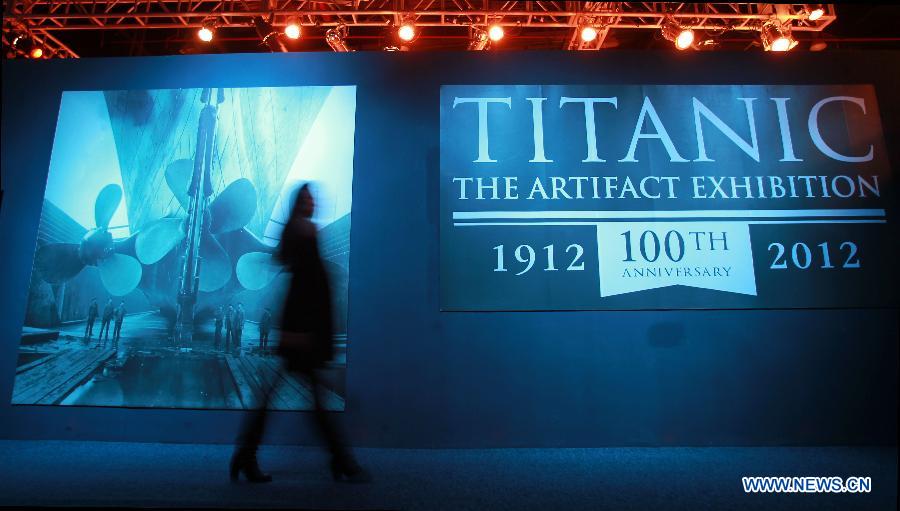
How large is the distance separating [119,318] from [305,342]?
6.12 ft

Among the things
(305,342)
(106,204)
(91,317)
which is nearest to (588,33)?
(305,342)

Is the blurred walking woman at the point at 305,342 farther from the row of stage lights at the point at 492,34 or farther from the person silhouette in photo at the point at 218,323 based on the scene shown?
the row of stage lights at the point at 492,34

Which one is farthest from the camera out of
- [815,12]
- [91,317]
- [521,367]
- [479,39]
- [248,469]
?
[479,39]

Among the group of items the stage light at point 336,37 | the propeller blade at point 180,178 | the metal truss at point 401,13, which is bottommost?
the propeller blade at point 180,178

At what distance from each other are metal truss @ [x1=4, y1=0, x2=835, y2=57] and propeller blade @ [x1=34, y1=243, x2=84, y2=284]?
2832 millimetres

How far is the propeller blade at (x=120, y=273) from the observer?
3473 millimetres

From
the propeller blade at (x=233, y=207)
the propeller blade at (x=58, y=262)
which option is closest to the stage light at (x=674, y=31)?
the propeller blade at (x=233, y=207)

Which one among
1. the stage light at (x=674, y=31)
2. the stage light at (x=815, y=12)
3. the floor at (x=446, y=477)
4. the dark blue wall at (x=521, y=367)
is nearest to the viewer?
the floor at (x=446, y=477)

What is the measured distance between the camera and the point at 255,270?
3.47 meters

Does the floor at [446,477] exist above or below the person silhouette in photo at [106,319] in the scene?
below

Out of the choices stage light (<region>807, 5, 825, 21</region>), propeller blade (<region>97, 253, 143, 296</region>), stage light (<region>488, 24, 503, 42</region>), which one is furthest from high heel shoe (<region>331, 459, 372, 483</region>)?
stage light (<region>807, 5, 825, 21</region>)

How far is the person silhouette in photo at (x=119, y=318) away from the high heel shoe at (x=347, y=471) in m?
2.03

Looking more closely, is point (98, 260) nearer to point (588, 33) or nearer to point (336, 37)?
point (336, 37)

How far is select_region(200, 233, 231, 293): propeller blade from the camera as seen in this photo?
11.3 feet
